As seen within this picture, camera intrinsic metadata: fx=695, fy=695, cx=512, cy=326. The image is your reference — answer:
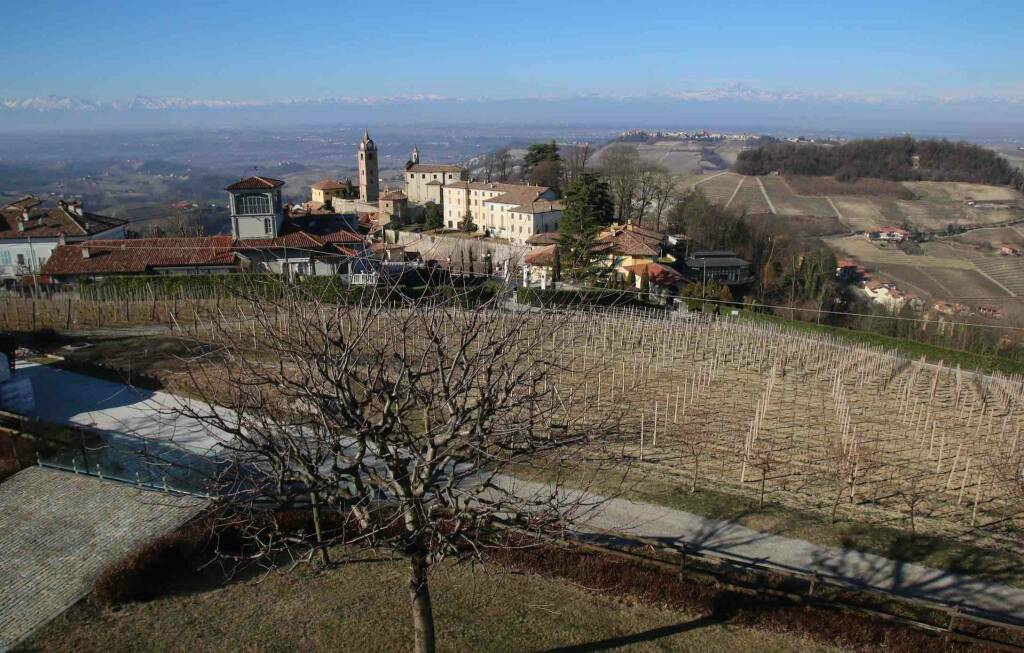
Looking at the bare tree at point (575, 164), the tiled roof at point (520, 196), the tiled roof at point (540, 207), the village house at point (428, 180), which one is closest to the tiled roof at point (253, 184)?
the tiled roof at point (540, 207)

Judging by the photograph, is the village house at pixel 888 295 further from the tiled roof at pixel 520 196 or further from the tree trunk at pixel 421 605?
the tree trunk at pixel 421 605

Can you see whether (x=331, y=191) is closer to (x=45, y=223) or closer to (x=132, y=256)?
(x=45, y=223)

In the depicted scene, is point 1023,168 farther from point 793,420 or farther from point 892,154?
point 793,420

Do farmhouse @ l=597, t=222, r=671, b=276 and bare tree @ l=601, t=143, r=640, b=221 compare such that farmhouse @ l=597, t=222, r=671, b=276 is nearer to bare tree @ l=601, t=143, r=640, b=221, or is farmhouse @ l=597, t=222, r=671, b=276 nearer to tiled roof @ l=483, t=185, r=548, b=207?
bare tree @ l=601, t=143, r=640, b=221

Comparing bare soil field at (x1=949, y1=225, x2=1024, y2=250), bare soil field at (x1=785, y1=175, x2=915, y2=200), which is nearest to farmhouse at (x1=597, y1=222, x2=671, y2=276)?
bare soil field at (x1=949, y1=225, x2=1024, y2=250)

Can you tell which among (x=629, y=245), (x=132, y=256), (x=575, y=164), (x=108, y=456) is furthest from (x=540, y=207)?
(x=108, y=456)

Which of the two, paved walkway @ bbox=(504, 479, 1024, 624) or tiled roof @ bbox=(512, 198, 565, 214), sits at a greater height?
tiled roof @ bbox=(512, 198, 565, 214)

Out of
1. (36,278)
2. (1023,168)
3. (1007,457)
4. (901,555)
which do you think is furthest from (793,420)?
(1023,168)
